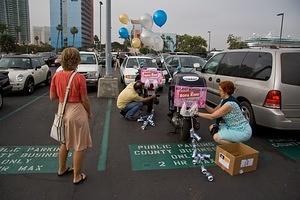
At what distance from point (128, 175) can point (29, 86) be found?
29.4 ft

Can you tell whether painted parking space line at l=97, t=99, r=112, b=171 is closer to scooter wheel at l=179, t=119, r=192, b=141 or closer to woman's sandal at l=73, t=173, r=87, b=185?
woman's sandal at l=73, t=173, r=87, b=185

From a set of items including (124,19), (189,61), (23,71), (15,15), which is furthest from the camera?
(15,15)

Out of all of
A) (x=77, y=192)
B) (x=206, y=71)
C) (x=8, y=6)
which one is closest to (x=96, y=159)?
(x=77, y=192)

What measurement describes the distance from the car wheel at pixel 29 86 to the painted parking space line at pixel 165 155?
7.50 meters

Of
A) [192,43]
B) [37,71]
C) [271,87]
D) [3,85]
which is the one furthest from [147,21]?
[192,43]

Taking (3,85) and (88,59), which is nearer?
(3,85)

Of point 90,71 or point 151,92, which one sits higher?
point 90,71

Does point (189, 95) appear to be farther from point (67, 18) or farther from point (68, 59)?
point (67, 18)

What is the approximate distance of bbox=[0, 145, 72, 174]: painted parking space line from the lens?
475cm

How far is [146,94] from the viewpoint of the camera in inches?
328

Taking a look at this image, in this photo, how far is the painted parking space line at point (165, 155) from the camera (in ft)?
16.4

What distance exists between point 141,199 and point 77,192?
2.93 ft

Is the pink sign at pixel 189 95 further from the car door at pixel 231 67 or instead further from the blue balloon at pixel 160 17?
the blue balloon at pixel 160 17

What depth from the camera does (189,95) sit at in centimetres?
566
